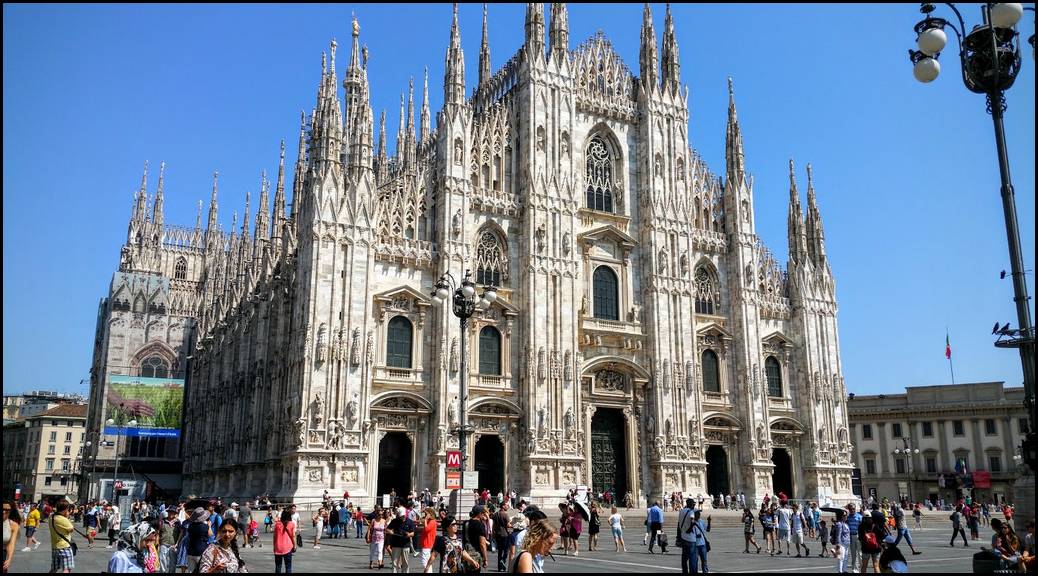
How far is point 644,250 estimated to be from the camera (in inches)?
1715

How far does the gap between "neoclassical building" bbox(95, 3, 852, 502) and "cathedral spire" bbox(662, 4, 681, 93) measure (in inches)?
4.9

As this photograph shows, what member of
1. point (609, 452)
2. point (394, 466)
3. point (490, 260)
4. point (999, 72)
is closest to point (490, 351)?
point (490, 260)

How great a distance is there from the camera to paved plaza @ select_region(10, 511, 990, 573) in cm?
1888

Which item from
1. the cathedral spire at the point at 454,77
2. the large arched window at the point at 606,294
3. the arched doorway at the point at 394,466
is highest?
the cathedral spire at the point at 454,77

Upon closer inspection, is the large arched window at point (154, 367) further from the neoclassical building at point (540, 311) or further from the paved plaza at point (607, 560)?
the paved plaza at point (607, 560)

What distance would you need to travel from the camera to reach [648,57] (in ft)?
152

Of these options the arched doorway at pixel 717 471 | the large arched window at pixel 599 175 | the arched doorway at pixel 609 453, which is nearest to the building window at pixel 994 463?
the arched doorway at pixel 717 471

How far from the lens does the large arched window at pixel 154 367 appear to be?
7469 centimetres

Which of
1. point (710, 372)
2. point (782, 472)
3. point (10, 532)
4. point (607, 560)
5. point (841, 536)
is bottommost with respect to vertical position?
point (607, 560)

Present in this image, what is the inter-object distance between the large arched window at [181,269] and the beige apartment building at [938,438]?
226ft

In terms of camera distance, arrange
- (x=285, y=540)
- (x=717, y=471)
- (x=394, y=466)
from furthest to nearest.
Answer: (x=717, y=471), (x=394, y=466), (x=285, y=540)

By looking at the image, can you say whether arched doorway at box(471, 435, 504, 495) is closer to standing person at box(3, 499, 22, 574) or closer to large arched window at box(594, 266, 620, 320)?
large arched window at box(594, 266, 620, 320)

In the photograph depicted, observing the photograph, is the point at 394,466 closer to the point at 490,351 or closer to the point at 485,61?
the point at 490,351

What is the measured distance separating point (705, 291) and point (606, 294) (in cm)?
644
